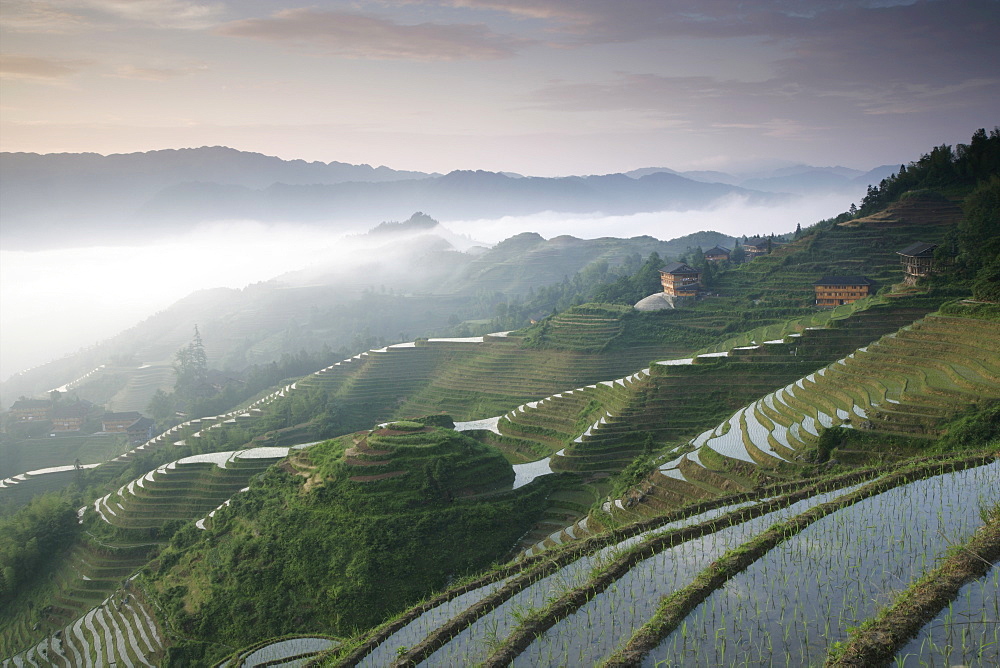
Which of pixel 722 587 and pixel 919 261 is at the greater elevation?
pixel 919 261

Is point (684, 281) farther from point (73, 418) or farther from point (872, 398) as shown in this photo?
point (73, 418)

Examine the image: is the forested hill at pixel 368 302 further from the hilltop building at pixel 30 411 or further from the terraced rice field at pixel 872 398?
the terraced rice field at pixel 872 398

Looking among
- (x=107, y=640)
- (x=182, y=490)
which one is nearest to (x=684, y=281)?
(x=182, y=490)

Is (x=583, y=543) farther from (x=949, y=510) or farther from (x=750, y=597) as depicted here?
(x=949, y=510)

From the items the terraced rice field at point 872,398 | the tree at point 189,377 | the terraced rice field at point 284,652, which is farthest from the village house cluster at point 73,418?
the terraced rice field at point 872,398

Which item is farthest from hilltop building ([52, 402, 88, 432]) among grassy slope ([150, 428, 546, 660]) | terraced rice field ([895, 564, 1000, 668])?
terraced rice field ([895, 564, 1000, 668])

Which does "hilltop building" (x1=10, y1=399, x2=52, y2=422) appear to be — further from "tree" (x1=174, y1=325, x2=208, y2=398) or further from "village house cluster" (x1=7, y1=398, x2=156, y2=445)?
"tree" (x1=174, y1=325, x2=208, y2=398)
